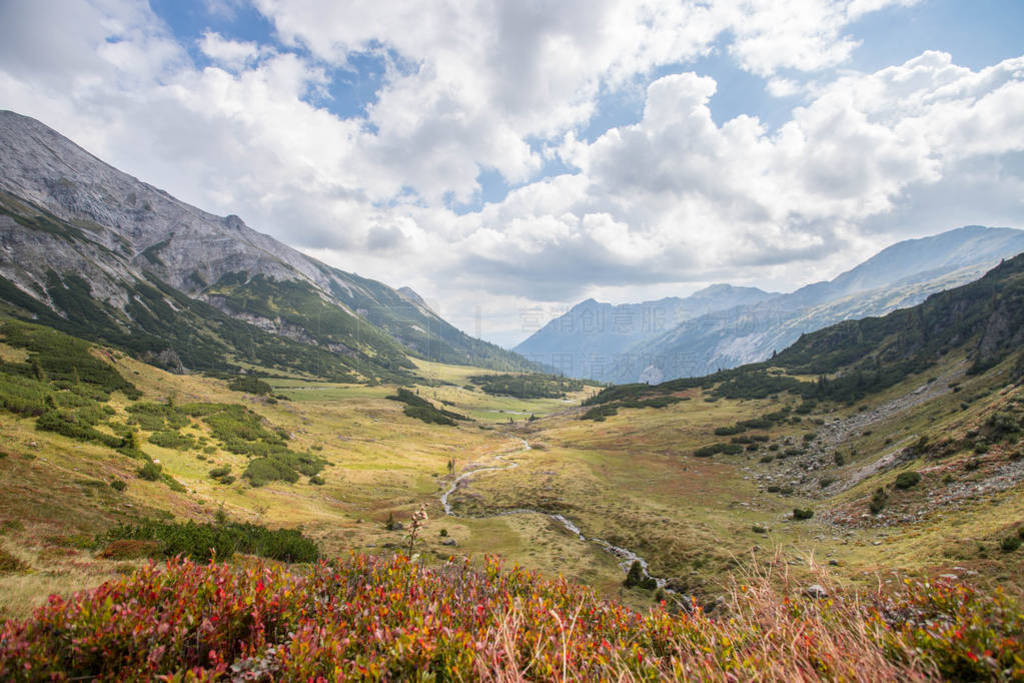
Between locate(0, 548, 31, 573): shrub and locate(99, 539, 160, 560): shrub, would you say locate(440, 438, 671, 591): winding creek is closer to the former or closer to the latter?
locate(99, 539, 160, 560): shrub

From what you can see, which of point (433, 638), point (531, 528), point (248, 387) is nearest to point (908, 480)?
point (531, 528)

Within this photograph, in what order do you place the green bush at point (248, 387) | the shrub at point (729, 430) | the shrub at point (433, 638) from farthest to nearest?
the green bush at point (248, 387) → the shrub at point (729, 430) → the shrub at point (433, 638)

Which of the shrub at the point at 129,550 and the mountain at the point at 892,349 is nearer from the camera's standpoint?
the shrub at the point at 129,550

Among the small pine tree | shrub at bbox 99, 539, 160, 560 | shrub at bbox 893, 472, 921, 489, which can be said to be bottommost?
the small pine tree

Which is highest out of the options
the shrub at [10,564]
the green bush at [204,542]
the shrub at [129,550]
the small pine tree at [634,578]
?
the shrub at [10,564]

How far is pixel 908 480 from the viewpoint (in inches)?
1195

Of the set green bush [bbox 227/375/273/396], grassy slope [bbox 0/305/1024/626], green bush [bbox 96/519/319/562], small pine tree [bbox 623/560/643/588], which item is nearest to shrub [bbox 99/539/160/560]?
green bush [bbox 96/519/319/562]

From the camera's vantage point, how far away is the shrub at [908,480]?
30234 millimetres

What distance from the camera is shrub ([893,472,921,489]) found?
30.2 metres

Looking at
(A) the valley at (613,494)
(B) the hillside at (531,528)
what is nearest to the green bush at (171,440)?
(B) the hillside at (531,528)

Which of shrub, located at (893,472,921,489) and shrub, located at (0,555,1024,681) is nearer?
shrub, located at (0,555,1024,681)

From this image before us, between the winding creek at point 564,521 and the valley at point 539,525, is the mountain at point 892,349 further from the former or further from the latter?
the winding creek at point 564,521

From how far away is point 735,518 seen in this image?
1538 inches

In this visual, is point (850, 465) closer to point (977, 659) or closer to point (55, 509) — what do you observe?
point (977, 659)
